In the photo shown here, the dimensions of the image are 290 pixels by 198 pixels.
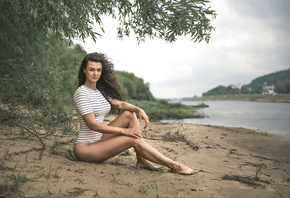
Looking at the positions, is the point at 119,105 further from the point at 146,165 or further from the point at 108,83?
the point at 146,165

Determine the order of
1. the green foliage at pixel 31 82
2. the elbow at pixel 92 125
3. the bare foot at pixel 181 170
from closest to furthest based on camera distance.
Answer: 1. the elbow at pixel 92 125
2. the bare foot at pixel 181 170
3. the green foliage at pixel 31 82

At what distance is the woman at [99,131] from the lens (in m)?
2.88

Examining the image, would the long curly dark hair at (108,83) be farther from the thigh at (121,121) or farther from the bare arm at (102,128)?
the bare arm at (102,128)

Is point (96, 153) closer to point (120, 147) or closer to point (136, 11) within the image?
point (120, 147)

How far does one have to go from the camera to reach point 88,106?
2.87 m

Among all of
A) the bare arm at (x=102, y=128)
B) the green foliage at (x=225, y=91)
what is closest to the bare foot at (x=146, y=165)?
the bare arm at (x=102, y=128)

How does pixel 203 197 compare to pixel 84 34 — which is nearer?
pixel 203 197

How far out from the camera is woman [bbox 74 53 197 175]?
2.88 meters

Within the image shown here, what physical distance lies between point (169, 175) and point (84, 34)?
3.21 meters

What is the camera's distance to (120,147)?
3.01m

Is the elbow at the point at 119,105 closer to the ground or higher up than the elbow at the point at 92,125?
higher up

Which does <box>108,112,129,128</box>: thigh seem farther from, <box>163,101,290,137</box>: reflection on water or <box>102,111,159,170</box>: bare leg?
<box>163,101,290,137</box>: reflection on water

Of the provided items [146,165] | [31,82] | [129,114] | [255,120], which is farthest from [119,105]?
[255,120]

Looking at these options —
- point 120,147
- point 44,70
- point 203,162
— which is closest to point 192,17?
point 203,162
